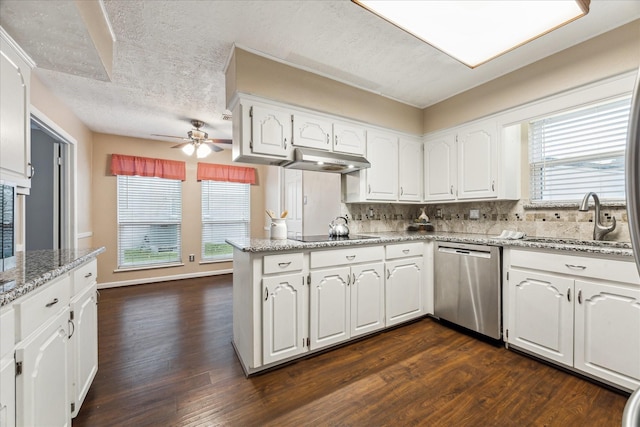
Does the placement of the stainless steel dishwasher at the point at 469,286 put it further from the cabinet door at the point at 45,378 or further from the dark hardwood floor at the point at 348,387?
the cabinet door at the point at 45,378

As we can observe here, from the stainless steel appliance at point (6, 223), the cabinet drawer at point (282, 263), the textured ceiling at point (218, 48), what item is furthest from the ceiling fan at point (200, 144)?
the cabinet drawer at point (282, 263)

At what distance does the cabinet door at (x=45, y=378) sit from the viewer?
991 mm

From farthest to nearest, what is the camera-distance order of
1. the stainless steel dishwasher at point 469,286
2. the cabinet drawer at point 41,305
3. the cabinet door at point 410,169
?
the cabinet door at point 410,169
the stainless steel dishwasher at point 469,286
the cabinet drawer at point 41,305

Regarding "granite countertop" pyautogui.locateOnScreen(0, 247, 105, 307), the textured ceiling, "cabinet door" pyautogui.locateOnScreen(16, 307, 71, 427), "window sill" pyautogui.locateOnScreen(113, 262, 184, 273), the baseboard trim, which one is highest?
the textured ceiling

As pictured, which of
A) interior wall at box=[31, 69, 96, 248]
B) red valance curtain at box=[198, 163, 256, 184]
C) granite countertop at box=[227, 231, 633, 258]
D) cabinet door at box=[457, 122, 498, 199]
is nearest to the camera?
granite countertop at box=[227, 231, 633, 258]

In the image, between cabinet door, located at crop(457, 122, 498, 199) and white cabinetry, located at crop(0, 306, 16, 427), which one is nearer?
white cabinetry, located at crop(0, 306, 16, 427)

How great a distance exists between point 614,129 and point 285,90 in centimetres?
277

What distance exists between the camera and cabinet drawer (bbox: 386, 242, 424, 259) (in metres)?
2.67

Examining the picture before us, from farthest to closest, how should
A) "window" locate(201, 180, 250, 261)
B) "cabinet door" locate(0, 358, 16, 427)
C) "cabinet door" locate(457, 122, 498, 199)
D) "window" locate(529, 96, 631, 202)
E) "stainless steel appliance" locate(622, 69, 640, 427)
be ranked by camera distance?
1. "window" locate(201, 180, 250, 261)
2. "cabinet door" locate(457, 122, 498, 199)
3. "window" locate(529, 96, 631, 202)
4. "cabinet door" locate(0, 358, 16, 427)
5. "stainless steel appliance" locate(622, 69, 640, 427)

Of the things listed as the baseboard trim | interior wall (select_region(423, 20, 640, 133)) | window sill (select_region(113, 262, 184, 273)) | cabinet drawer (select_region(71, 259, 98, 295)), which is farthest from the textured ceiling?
the baseboard trim

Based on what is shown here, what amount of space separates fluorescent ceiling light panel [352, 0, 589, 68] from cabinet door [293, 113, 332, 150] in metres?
1.23

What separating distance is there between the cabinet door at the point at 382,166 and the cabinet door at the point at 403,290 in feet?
2.62

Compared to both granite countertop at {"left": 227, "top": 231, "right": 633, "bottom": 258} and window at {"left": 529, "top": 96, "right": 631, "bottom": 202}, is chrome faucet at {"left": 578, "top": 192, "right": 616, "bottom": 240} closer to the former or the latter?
granite countertop at {"left": 227, "top": 231, "right": 633, "bottom": 258}

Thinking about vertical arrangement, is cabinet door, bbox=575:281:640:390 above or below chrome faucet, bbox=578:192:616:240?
below
